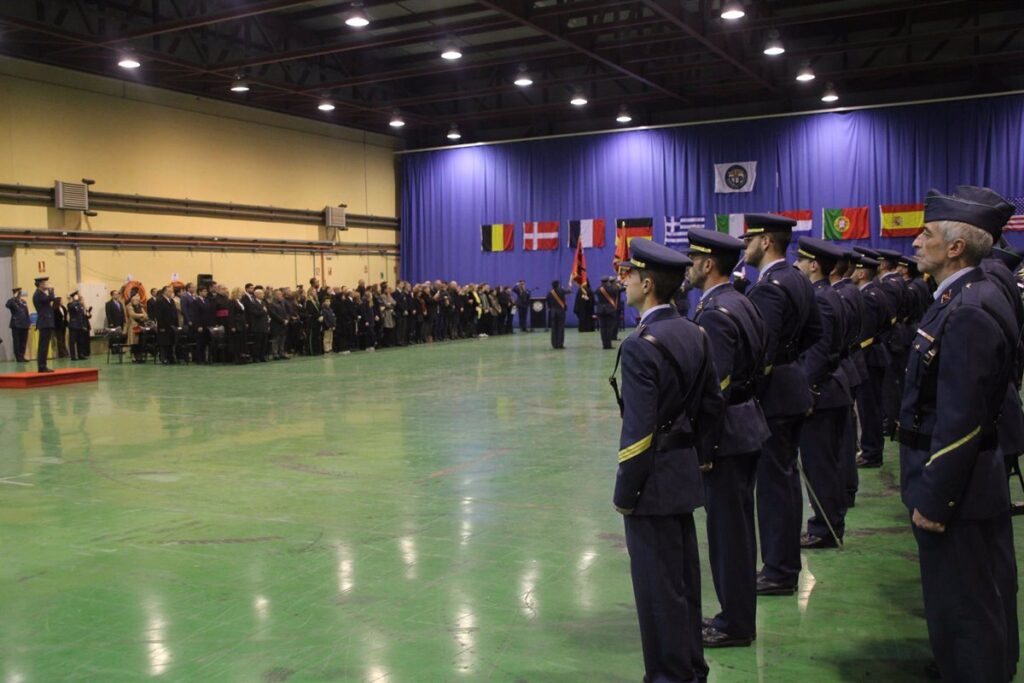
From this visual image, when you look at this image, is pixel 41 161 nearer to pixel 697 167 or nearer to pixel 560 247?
pixel 560 247

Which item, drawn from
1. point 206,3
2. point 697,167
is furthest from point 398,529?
point 697,167

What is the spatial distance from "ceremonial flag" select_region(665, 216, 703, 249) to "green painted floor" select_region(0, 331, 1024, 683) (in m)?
17.1

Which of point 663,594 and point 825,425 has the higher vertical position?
point 825,425

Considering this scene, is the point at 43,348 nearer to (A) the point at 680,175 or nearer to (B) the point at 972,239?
(B) the point at 972,239

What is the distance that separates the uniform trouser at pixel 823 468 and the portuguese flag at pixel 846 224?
20.4m

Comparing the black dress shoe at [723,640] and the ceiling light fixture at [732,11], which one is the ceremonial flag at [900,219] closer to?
the ceiling light fixture at [732,11]

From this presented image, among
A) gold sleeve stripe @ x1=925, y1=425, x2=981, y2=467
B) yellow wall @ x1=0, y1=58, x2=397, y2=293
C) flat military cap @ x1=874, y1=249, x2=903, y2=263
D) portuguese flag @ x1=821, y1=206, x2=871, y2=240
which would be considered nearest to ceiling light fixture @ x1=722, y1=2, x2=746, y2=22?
flat military cap @ x1=874, y1=249, x2=903, y2=263

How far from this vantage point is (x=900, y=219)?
23734mm

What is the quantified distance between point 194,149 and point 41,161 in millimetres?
4145

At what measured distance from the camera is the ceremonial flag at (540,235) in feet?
93.6

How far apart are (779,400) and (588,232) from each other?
2389 centimetres

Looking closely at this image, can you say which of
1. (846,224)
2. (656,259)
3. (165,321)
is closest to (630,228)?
(846,224)

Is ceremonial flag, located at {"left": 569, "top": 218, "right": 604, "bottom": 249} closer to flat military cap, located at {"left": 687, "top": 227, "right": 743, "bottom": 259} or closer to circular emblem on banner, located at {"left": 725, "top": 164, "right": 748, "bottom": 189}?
circular emblem on banner, located at {"left": 725, "top": 164, "right": 748, "bottom": 189}

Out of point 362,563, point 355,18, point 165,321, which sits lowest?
point 362,563
